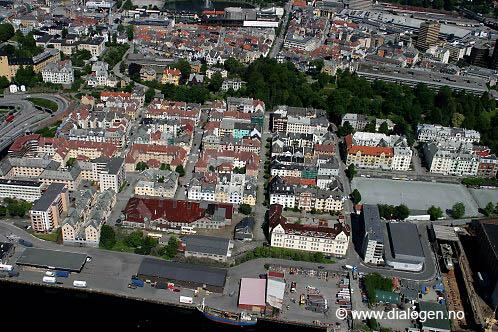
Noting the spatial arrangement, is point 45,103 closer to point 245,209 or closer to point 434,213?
point 245,209

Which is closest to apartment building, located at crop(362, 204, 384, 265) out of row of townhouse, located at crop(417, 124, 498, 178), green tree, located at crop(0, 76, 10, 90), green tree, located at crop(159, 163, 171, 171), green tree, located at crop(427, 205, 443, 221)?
green tree, located at crop(427, 205, 443, 221)

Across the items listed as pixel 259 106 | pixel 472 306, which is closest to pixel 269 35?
pixel 259 106

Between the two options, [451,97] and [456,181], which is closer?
[456,181]

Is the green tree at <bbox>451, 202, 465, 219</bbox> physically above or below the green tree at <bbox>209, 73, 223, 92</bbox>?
below

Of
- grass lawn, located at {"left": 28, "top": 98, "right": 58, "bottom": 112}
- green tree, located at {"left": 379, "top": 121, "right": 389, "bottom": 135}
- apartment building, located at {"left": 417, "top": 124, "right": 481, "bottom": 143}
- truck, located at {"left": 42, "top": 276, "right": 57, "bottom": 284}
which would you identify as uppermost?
apartment building, located at {"left": 417, "top": 124, "right": 481, "bottom": 143}

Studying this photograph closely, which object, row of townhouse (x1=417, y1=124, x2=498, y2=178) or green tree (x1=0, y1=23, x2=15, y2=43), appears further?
green tree (x1=0, y1=23, x2=15, y2=43)

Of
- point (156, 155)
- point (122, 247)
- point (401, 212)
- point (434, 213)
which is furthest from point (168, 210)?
point (434, 213)

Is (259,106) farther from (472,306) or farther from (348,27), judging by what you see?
(348,27)

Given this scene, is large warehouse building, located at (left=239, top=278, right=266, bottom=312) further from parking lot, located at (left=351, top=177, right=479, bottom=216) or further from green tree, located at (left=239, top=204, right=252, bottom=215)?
parking lot, located at (left=351, top=177, right=479, bottom=216)
